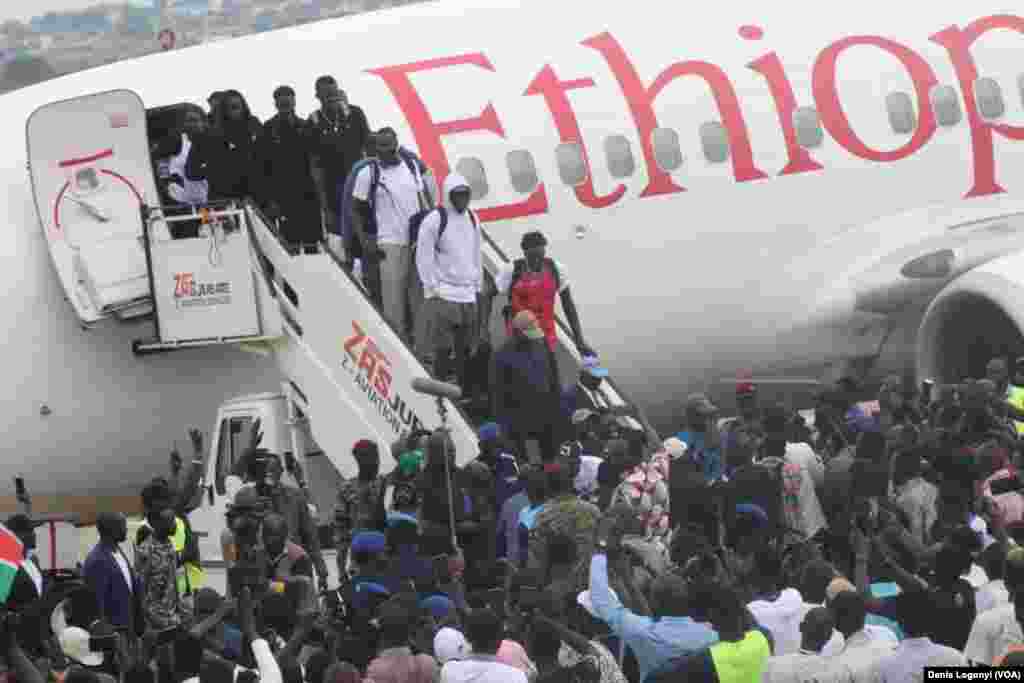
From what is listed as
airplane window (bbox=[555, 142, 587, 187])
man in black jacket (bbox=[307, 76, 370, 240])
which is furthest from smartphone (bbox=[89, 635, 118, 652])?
airplane window (bbox=[555, 142, 587, 187])

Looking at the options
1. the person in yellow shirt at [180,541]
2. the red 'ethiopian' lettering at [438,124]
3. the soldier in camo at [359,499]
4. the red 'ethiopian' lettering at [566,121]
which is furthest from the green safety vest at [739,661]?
the red 'ethiopian' lettering at [566,121]

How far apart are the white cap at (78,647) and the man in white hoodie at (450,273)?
5.89 m

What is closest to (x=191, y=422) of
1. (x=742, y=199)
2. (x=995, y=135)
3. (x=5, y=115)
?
(x=5, y=115)

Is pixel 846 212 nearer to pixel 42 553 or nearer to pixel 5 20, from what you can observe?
pixel 42 553

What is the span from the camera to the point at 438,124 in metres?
22.1

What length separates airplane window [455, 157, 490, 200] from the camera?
22078 mm

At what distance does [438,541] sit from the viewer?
615 inches

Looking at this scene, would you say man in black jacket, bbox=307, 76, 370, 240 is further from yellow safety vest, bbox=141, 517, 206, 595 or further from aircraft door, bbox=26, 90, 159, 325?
yellow safety vest, bbox=141, 517, 206, 595

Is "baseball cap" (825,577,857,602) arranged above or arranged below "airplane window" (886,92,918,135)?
below

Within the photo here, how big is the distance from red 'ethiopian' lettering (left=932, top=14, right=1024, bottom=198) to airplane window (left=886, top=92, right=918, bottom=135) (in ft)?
1.90

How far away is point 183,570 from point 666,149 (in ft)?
23.9

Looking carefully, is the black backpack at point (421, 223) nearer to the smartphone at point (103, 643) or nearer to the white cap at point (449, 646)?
the smartphone at point (103, 643)

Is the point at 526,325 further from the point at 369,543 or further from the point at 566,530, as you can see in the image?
the point at 369,543

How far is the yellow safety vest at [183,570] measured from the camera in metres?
17.2
